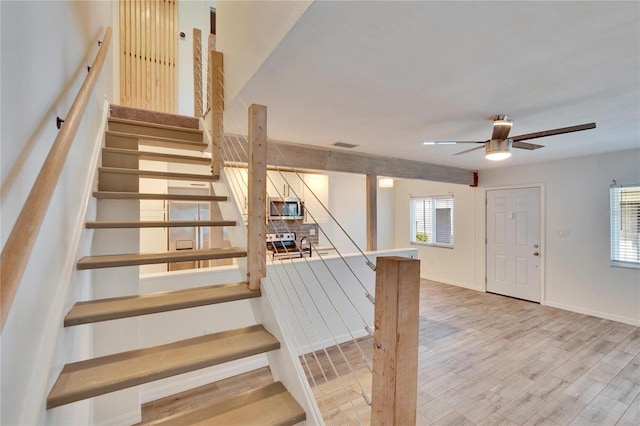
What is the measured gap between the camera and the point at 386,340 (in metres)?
0.77

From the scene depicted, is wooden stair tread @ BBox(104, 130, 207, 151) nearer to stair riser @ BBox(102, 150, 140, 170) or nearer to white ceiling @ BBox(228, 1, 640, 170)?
stair riser @ BBox(102, 150, 140, 170)

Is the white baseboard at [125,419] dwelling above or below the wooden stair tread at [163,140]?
below

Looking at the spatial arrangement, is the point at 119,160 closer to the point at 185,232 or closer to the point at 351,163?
the point at 185,232

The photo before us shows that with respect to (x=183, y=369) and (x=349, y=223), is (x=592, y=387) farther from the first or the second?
(x=349, y=223)

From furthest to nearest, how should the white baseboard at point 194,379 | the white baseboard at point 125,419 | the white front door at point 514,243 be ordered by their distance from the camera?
the white front door at point 514,243
the white baseboard at point 194,379
the white baseboard at point 125,419

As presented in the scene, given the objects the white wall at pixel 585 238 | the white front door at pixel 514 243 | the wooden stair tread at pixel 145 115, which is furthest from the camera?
the white front door at pixel 514 243

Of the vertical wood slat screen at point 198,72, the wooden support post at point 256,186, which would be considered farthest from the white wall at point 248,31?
the vertical wood slat screen at point 198,72

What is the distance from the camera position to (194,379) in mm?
2576

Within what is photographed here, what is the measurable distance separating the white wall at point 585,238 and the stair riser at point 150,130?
535 cm

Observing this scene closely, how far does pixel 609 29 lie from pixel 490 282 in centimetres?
509

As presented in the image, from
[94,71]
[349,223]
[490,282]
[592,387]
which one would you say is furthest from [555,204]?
[94,71]

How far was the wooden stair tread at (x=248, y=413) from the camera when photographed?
1280 millimetres

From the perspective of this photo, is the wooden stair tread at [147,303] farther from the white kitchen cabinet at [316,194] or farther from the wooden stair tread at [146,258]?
the white kitchen cabinet at [316,194]

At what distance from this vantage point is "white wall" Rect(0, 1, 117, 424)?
89 cm
